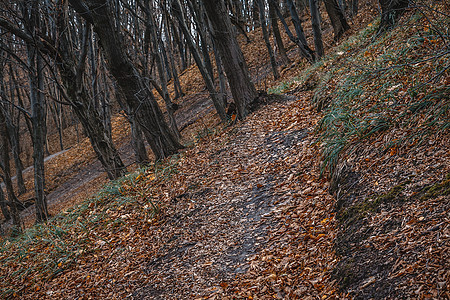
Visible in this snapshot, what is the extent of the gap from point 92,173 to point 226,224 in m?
14.4

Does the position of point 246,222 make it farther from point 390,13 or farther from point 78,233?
point 390,13

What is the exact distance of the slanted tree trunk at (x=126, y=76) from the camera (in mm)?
6666

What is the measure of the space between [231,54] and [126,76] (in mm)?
2455

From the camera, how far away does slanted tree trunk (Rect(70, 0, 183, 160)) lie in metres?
6.67

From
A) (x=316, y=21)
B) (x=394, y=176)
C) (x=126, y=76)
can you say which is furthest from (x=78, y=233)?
(x=316, y=21)

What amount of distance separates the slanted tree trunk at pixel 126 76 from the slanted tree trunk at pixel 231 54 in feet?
6.28

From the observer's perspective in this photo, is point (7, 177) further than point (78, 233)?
Yes

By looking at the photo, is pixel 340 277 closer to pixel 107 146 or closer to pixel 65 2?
pixel 107 146

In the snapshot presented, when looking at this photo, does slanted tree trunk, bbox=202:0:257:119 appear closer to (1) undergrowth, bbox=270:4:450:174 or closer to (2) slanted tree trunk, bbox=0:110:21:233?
(1) undergrowth, bbox=270:4:450:174

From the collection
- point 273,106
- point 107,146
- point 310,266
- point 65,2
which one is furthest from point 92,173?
point 310,266

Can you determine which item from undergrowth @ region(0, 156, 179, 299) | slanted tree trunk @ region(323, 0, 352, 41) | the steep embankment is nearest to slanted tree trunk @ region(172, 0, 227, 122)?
undergrowth @ region(0, 156, 179, 299)

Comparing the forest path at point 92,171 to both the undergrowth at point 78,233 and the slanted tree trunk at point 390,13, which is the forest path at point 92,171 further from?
the slanted tree trunk at point 390,13

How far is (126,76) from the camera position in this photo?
6852 mm

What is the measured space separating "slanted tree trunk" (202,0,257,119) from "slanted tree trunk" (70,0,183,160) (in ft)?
6.28
